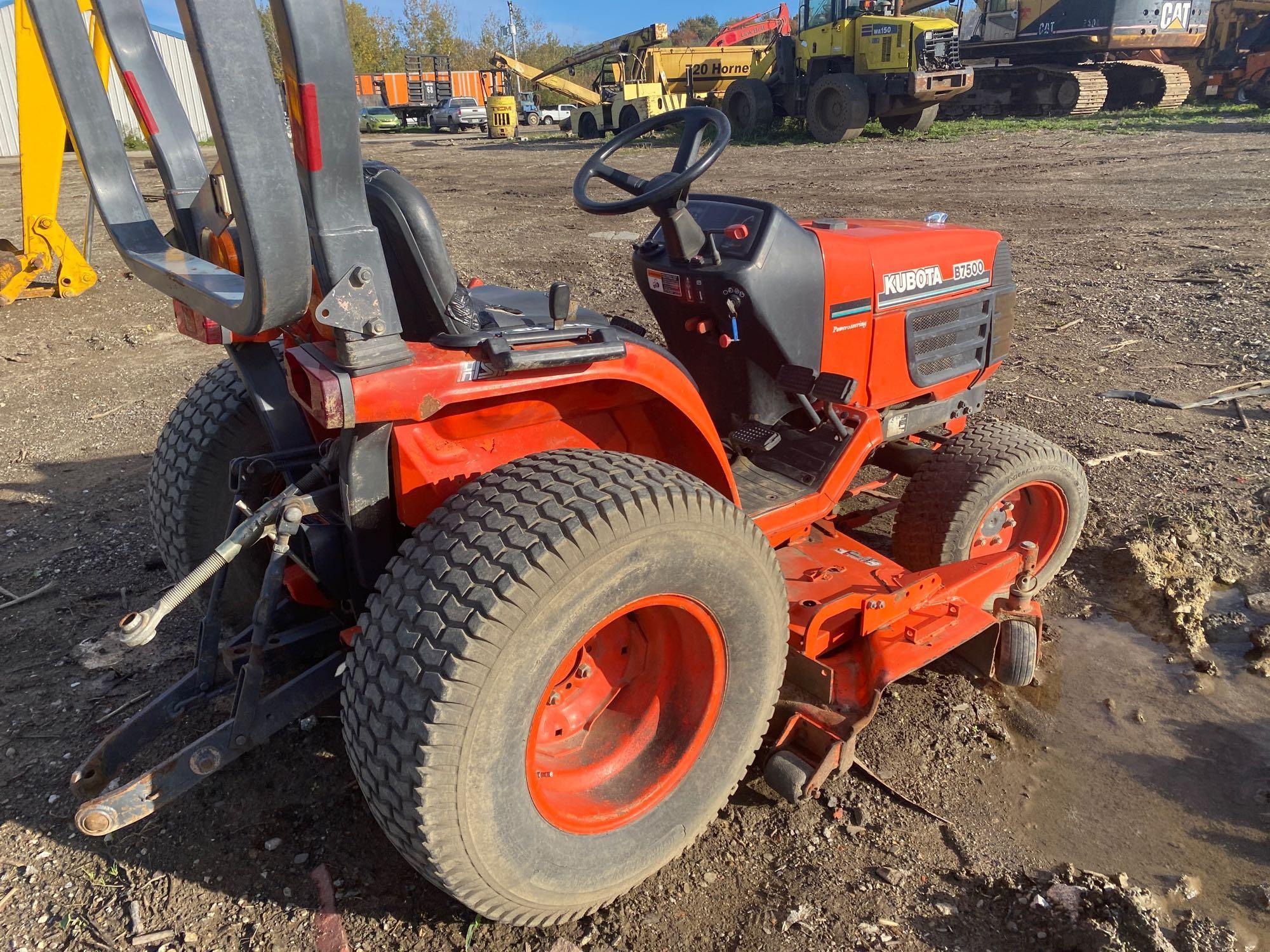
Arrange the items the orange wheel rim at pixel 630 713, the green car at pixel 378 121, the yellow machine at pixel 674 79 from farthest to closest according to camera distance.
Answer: the green car at pixel 378 121, the yellow machine at pixel 674 79, the orange wheel rim at pixel 630 713

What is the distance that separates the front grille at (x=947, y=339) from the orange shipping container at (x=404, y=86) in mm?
42656

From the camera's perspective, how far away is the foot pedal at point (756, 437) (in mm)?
3118

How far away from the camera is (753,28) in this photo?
25.9 meters

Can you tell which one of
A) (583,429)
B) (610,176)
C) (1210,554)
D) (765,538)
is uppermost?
(610,176)

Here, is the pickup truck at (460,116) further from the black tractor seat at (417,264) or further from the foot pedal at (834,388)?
the black tractor seat at (417,264)

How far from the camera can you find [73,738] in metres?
2.75

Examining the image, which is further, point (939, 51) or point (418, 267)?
point (939, 51)

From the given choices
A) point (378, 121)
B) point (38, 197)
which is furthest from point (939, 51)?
point (378, 121)

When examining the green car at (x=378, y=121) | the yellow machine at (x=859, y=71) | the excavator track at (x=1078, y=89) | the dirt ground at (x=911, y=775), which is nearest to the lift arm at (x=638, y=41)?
the yellow machine at (x=859, y=71)

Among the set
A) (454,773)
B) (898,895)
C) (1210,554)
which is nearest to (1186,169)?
(1210,554)

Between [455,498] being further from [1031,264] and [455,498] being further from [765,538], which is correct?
[1031,264]

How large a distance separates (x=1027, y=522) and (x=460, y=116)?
34.8 metres

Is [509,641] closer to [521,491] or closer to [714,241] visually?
[521,491]

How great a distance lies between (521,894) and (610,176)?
209 cm
